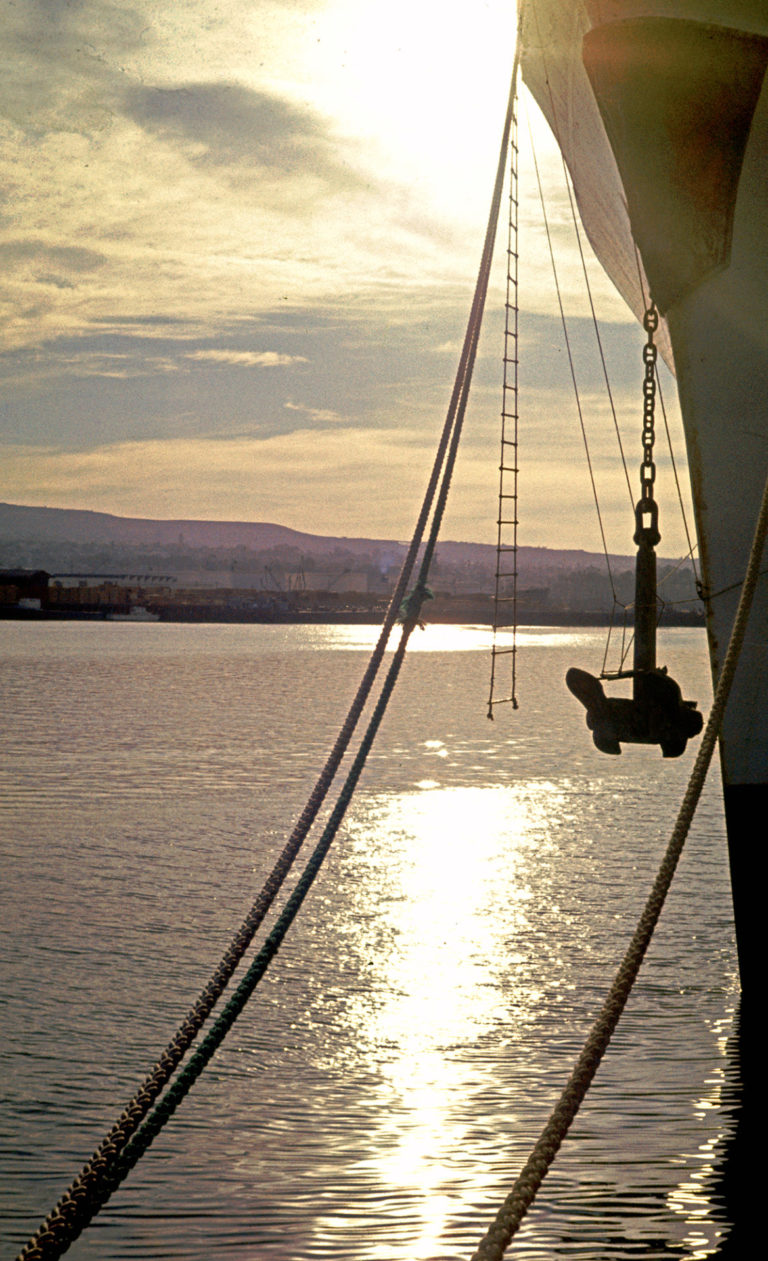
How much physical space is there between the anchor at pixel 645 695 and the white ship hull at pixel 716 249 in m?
0.29

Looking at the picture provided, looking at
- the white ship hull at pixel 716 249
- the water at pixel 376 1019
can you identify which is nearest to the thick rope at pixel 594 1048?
the water at pixel 376 1019

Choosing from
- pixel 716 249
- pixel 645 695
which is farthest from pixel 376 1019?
pixel 716 249

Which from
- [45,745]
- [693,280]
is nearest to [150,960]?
[693,280]

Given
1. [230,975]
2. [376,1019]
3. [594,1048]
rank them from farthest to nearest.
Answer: [376,1019]
[230,975]
[594,1048]

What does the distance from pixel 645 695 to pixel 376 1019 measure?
3.17 m

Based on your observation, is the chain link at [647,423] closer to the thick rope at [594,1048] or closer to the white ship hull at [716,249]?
the white ship hull at [716,249]

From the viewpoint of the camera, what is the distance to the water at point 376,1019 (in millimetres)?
5660

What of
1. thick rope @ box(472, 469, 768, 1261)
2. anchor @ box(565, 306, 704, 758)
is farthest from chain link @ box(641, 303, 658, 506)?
thick rope @ box(472, 469, 768, 1261)

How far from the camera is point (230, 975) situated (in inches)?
168

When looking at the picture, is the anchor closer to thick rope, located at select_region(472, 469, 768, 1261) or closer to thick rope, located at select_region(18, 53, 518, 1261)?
thick rope, located at select_region(18, 53, 518, 1261)

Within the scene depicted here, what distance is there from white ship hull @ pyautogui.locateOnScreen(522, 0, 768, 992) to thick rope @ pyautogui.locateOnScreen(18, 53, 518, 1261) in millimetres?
1191

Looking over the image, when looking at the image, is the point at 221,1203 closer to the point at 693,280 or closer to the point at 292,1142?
the point at 292,1142

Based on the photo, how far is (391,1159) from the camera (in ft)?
20.2

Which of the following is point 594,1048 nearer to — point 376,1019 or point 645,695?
point 645,695
